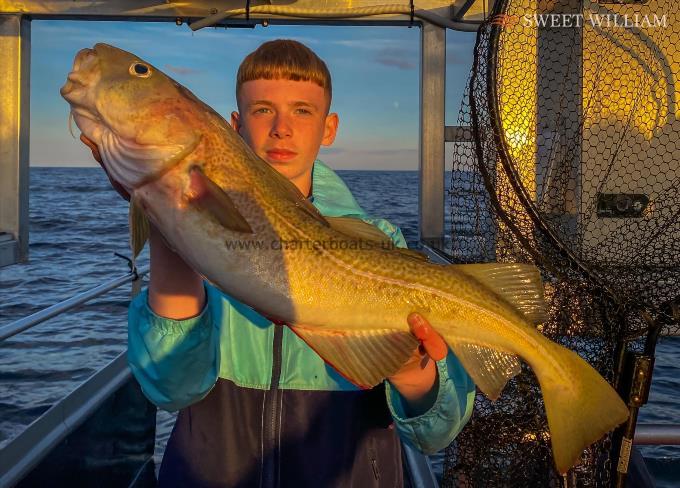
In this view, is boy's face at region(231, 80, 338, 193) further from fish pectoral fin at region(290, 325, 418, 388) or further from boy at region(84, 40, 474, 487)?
fish pectoral fin at region(290, 325, 418, 388)

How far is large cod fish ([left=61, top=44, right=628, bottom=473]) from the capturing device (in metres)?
1.98

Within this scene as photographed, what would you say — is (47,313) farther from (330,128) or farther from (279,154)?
(330,128)

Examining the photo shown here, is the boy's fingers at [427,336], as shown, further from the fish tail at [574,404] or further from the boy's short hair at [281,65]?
the boy's short hair at [281,65]

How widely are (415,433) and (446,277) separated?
757mm

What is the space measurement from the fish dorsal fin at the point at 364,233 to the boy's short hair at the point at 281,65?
3.34ft

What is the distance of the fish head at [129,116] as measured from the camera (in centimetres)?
200

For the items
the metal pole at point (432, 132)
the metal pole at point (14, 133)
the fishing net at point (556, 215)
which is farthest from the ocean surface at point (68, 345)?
the fishing net at point (556, 215)

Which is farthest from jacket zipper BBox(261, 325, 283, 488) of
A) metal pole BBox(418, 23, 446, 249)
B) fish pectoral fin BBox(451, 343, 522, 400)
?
metal pole BBox(418, 23, 446, 249)

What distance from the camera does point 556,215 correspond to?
3604mm


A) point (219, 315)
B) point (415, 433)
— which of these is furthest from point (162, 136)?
point (415, 433)

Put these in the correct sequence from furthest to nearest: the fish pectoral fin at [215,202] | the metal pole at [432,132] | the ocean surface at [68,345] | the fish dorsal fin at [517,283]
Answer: the ocean surface at [68,345] < the metal pole at [432,132] < the fish dorsal fin at [517,283] < the fish pectoral fin at [215,202]

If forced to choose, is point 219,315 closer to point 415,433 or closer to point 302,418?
point 302,418

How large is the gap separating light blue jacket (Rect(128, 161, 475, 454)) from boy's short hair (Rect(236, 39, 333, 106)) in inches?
26.9

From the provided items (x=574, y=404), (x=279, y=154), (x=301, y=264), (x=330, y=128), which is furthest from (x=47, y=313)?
(x=574, y=404)
